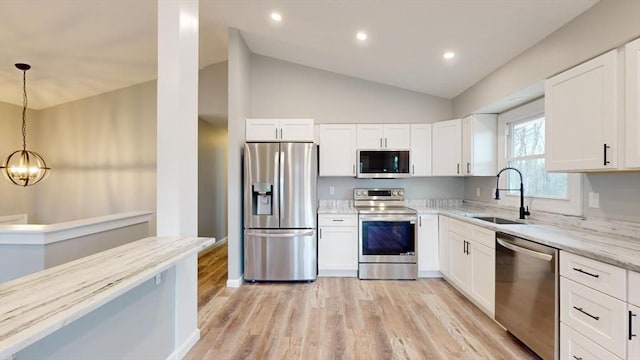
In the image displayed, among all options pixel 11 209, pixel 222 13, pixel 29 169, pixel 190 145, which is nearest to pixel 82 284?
pixel 190 145

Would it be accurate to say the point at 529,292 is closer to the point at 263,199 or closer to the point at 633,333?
the point at 633,333

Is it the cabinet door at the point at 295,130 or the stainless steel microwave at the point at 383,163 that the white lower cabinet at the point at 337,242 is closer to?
the stainless steel microwave at the point at 383,163

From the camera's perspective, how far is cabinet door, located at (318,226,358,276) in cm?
382

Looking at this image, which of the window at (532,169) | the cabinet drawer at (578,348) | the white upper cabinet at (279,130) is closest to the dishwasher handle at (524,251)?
the cabinet drawer at (578,348)

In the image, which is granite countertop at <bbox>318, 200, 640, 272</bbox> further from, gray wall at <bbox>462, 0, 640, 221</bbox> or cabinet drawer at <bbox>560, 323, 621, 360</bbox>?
cabinet drawer at <bbox>560, 323, 621, 360</bbox>

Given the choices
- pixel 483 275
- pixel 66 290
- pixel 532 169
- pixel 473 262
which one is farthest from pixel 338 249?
pixel 66 290

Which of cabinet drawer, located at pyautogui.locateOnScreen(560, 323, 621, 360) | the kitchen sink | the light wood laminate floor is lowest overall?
the light wood laminate floor

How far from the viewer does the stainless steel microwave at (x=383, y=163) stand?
400 centimetres

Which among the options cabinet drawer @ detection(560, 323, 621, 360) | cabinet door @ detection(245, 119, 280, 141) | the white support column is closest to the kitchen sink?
cabinet drawer @ detection(560, 323, 621, 360)

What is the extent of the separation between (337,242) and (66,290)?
10.2 feet

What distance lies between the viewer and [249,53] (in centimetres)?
427

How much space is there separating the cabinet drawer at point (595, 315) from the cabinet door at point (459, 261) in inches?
51.6

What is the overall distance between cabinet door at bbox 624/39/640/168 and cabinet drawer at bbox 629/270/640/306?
0.66 m

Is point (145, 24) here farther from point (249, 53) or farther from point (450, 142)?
point (450, 142)
